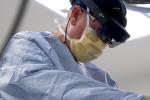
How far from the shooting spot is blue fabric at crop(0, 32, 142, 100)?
0.89m

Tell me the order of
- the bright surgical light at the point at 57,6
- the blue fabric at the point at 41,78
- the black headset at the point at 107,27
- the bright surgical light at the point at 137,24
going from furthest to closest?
1. the bright surgical light at the point at 137,24
2. the bright surgical light at the point at 57,6
3. the black headset at the point at 107,27
4. the blue fabric at the point at 41,78

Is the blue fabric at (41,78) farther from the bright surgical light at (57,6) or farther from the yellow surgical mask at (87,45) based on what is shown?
the bright surgical light at (57,6)

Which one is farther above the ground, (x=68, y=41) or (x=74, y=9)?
(x=74, y=9)

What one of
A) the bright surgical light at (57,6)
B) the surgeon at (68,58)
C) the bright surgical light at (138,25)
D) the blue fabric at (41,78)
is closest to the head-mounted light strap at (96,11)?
the surgeon at (68,58)

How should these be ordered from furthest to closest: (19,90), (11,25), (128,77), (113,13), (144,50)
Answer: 1. (128,77)
2. (144,50)
3. (113,13)
4. (19,90)
5. (11,25)

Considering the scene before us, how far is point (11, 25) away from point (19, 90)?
52 cm

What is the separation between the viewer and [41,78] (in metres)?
0.97

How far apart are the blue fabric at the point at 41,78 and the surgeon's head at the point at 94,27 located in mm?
144

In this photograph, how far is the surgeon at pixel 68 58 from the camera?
919 mm

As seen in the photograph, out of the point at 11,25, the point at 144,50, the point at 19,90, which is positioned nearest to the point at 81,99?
the point at 19,90

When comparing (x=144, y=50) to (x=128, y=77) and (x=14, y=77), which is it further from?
(x=14, y=77)

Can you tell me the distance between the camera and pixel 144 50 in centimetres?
261

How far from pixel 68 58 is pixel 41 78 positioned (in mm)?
376

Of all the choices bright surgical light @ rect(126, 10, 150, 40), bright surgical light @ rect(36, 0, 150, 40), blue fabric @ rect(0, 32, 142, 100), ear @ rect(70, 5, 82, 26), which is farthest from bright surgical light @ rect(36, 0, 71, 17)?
blue fabric @ rect(0, 32, 142, 100)
